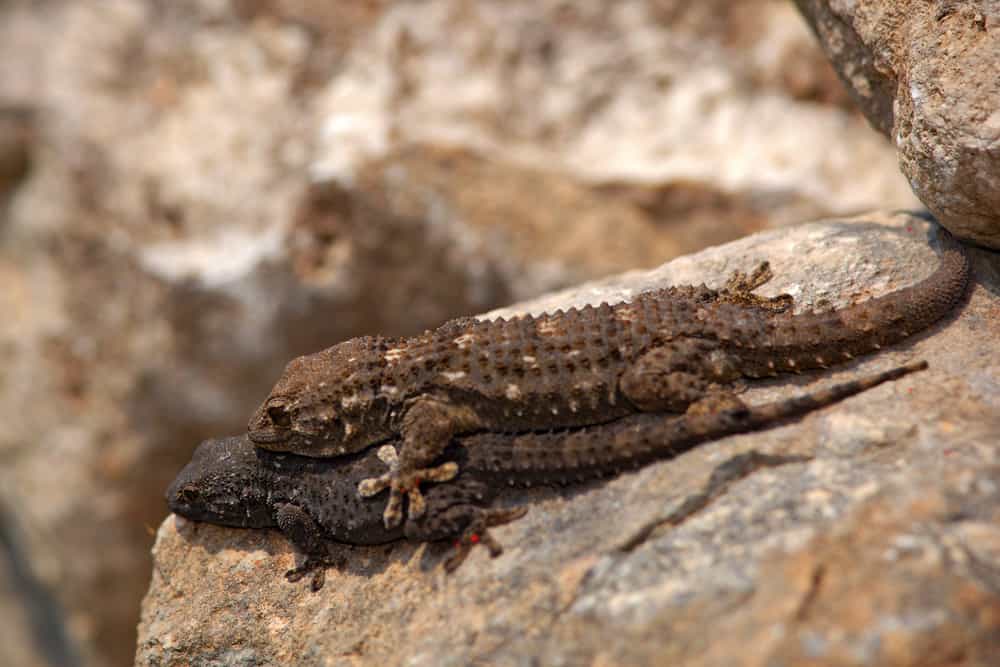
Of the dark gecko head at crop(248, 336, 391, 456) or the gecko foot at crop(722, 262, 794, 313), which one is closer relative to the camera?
the dark gecko head at crop(248, 336, 391, 456)

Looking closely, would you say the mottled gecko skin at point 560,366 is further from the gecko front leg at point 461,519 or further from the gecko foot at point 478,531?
the gecko foot at point 478,531

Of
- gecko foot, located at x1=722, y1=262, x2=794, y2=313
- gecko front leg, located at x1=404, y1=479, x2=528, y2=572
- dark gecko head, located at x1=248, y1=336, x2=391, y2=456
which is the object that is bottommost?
gecko front leg, located at x1=404, y1=479, x2=528, y2=572

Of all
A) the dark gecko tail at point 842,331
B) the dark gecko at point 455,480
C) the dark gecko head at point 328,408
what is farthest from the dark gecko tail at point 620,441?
the dark gecko head at point 328,408

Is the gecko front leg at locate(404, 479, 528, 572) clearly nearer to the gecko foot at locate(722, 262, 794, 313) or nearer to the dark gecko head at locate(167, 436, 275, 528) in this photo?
the dark gecko head at locate(167, 436, 275, 528)

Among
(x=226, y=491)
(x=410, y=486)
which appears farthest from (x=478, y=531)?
(x=226, y=491)

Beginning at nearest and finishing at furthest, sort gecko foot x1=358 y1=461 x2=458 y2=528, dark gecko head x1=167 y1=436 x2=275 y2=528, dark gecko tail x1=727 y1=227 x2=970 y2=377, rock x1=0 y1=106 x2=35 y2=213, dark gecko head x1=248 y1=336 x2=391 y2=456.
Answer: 1. dark gecko tail x1=727 y1=227 x2=970 y2=377
2. gecko foot x1=358 y1=461 x2=458 y2=528
3. dark gecko head x1=248 y1=336 x2=391 y2=456
4. dark gecko head x1=167 y1=436 x2=275 y2=528
5. rock x1=0 y1=106 x2=35 y2=213

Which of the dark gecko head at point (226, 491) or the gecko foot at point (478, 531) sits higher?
the dark gecko head at point (226, 491)

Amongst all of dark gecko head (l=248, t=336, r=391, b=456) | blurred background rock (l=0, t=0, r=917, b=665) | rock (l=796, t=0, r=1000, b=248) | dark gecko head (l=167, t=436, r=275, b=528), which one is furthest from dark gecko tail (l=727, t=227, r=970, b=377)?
blurred background rock (l=0, t=0, r=917, b=665)

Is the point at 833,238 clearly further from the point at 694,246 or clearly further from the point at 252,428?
the point at 694,246
